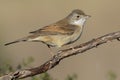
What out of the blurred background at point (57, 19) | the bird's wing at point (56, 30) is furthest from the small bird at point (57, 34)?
the blurred background at point (57, 19)

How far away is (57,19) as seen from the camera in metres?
14.8

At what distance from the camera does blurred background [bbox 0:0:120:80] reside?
475 inches

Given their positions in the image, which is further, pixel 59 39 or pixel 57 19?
pixel 57 19

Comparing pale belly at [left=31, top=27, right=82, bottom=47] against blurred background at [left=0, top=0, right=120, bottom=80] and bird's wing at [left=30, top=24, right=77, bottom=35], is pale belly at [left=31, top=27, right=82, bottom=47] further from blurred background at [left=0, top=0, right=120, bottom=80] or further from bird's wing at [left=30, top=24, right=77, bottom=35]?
blurred background at [left=0, top=0, right=120, bottom=80]

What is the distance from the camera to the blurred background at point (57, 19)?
39.6 feet

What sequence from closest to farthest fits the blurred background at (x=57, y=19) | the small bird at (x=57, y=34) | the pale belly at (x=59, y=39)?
the small bird at (x=57, y=34)
the pale belly at (x=59, y=39)
the blurred background at (x=57, y=19)

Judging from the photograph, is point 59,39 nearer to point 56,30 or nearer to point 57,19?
point 56,30

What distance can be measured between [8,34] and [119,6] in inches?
121

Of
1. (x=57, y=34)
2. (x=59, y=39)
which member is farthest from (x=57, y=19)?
(x=59, y=39)

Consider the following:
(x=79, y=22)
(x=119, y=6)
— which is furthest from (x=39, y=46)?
(x=79, y=22)

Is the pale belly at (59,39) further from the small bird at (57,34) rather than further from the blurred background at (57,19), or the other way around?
the blurred background at (57,19)

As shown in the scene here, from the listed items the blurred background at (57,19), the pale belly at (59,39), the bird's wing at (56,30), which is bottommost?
the blurred background at (57,19)

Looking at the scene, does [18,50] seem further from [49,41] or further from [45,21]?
[49,41]

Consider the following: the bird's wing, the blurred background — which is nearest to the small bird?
the bird's wing
